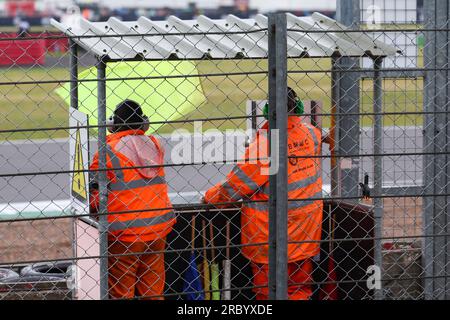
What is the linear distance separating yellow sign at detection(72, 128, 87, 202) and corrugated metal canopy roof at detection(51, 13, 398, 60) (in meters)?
0.60

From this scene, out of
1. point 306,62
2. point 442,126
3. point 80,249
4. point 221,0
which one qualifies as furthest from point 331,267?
point 221,0

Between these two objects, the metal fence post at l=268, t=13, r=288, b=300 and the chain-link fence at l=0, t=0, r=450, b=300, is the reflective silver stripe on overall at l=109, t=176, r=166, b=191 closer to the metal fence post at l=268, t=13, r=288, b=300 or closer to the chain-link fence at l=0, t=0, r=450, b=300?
the chain-link fence at l=0, t=0, r=450, b=300

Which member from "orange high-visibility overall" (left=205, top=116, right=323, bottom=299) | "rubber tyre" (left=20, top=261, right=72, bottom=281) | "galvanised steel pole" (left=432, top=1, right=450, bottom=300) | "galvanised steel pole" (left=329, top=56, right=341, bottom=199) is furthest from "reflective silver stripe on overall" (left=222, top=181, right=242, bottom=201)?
"galvanised steel pole" (left=432, top=1, right=450, bottom=300)

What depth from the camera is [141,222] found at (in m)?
6.07

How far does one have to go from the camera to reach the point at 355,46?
6098mm

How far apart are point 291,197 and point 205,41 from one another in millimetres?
1337

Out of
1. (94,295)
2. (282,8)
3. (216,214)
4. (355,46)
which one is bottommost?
(94,295)

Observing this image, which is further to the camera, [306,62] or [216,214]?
[306,62]

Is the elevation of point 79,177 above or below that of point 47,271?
above

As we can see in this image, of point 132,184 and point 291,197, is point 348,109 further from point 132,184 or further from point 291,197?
point 132,184

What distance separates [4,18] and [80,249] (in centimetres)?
3198

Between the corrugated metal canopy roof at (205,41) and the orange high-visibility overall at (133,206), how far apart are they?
747mm

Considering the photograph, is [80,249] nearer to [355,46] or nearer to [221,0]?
[355,46]

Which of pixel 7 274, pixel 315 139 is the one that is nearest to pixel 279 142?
pixel 315 139
